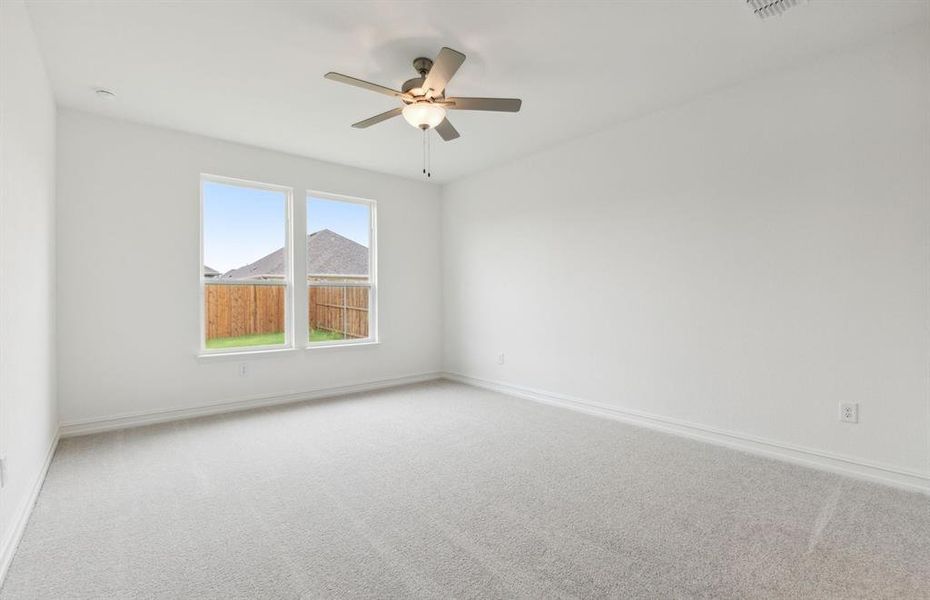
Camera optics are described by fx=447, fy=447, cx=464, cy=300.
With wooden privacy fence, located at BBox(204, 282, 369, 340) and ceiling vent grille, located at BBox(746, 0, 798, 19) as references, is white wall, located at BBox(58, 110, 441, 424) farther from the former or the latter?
ceiling vent grille, located at BBox(746, 0, 798, 19)

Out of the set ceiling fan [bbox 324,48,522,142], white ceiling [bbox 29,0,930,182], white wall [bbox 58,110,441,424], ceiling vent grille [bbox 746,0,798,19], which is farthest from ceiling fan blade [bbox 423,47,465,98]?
white wall [bbox 58,110,441,424]

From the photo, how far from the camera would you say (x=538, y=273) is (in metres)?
4.75

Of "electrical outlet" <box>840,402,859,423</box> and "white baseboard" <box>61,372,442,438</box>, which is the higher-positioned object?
"electrical outlet" <box>840,402,859,423</box>

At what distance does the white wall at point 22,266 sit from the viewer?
1.92 metres

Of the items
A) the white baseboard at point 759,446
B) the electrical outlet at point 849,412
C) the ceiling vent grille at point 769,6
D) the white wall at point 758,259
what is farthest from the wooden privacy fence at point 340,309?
the electrical outlet at point 849,412

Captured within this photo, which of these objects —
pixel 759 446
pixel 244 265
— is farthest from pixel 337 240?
pixel 759 446

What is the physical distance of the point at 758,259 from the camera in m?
3.14

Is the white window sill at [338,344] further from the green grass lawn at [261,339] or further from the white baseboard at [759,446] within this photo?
the white baseboard at [759,446]

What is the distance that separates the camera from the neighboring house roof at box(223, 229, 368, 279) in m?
4.62

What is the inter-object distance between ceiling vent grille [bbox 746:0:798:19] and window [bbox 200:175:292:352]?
13.8ft

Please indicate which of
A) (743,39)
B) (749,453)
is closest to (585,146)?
(743,39)

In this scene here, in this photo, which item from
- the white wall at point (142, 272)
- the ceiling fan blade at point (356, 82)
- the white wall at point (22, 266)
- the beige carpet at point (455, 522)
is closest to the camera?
the beige carpet at point (455, 522)

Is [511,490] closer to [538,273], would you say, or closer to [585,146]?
[538,273]

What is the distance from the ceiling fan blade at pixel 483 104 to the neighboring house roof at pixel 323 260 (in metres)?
2.75
